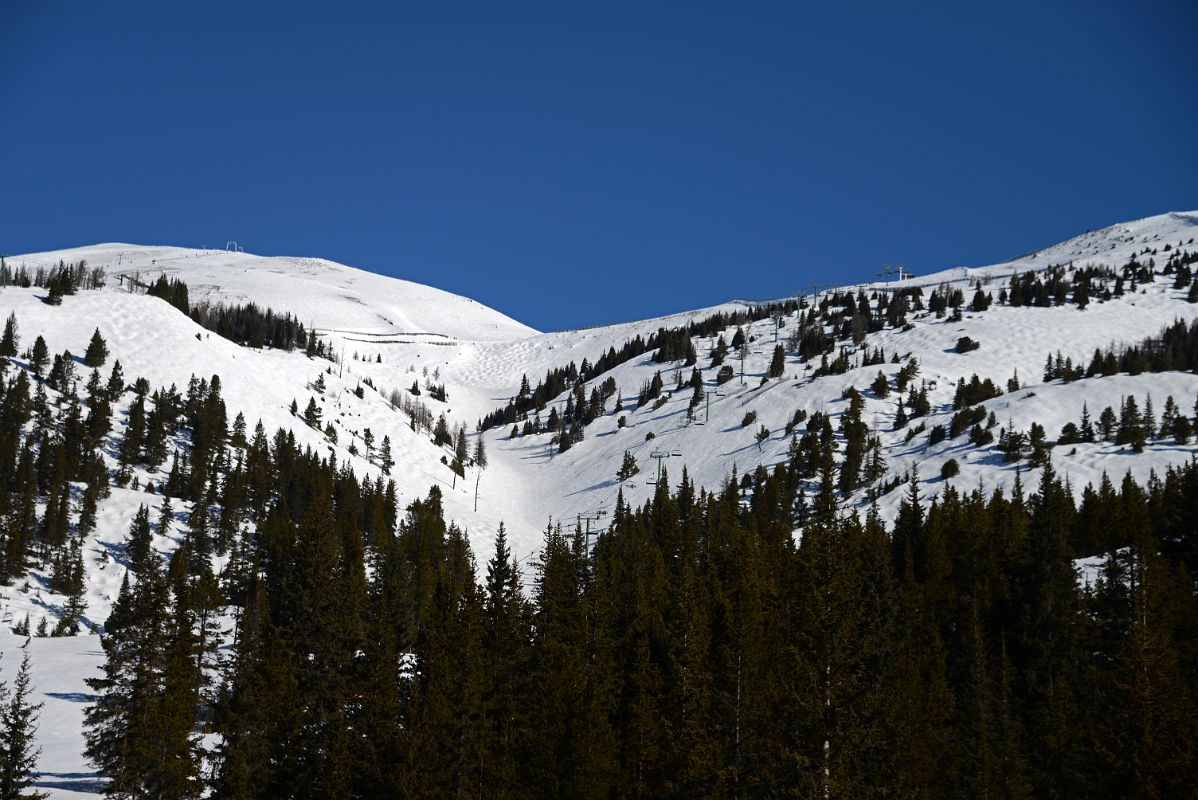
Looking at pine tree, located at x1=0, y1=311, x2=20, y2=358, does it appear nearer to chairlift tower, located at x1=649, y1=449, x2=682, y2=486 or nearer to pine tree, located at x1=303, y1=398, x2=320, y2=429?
pine tree, located at x1=303, y1=398, x2=320, y2=429

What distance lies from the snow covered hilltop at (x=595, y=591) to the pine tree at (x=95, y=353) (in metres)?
0.60

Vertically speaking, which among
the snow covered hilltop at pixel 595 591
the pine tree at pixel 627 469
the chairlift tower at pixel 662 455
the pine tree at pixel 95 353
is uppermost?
the pine tree at pixel 95 353

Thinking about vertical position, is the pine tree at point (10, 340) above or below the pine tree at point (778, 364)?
below

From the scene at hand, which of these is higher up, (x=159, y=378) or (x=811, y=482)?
(x=159, y=378)

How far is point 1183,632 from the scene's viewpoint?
50969 millimetres

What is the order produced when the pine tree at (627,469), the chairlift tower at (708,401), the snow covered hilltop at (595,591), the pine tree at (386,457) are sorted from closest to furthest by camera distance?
the snow covered hilltop at (595,591), the pine tree at (386,457), the pine tree at (627,469), the chairlift tower at (708,401)

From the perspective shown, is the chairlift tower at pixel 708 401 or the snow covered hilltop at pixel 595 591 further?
the chairlift tower at pixel 708 401

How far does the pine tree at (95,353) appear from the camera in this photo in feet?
426

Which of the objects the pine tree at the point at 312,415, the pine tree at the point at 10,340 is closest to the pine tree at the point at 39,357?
the pine tree at the point at 10,340

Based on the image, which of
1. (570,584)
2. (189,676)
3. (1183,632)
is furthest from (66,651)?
Answer: (1183,632)

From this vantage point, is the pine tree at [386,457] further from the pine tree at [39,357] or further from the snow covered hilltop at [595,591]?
the pine tree at [39,357]

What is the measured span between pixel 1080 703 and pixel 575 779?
2911cm

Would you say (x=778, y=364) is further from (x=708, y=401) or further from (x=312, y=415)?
(x=312, y=415)

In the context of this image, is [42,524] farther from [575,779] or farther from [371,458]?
[575,779]
